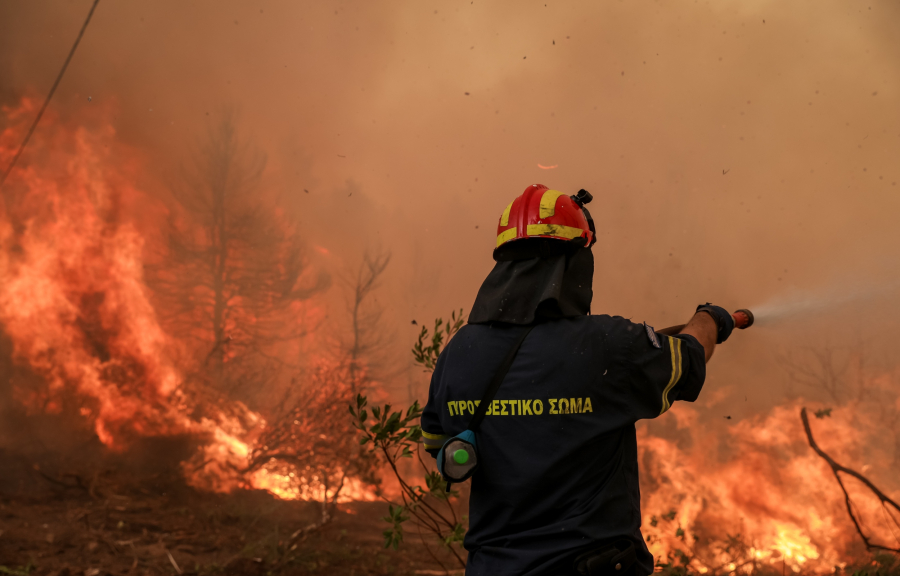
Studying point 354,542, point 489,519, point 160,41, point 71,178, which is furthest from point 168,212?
point 489,519

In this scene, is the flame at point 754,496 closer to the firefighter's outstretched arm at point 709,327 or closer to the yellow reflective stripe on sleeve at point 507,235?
the firefighter's outstretched arm at point 709,327

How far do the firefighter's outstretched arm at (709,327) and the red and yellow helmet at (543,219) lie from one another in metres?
0.45

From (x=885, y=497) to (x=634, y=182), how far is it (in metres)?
2.40

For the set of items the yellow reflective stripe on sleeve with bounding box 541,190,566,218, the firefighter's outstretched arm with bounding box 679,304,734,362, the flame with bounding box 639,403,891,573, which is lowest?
the flame with bounding box 639,403,891,573

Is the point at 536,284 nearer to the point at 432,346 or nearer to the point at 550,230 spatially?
the point at 550,230

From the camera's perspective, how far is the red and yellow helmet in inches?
70.5

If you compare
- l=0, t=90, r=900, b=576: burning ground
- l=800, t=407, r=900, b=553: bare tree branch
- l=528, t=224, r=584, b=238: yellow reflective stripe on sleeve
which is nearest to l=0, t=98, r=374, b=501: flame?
l=0, t=90, r=900, b=576: burning ground

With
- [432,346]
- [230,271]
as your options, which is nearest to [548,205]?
[432,346]

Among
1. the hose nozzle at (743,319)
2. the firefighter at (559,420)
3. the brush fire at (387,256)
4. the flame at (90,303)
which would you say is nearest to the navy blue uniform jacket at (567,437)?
the firefighter at (559,420)

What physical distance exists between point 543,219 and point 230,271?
352cm

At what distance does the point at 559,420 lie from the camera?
5.02 ft

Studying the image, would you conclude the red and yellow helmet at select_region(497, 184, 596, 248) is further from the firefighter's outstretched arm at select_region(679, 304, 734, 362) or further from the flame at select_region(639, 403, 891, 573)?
the flame at select_region(639, 403, 891, 573)

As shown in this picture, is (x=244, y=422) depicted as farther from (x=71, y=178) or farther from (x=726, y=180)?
(x=726, y=180)

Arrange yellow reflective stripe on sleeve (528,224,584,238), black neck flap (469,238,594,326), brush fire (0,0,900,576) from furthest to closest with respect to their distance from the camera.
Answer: brush fire (0,0,900,576) < yellow reflective stripe on sleeve (528,224,584,238) < black neck flap (469,238,594,326)
